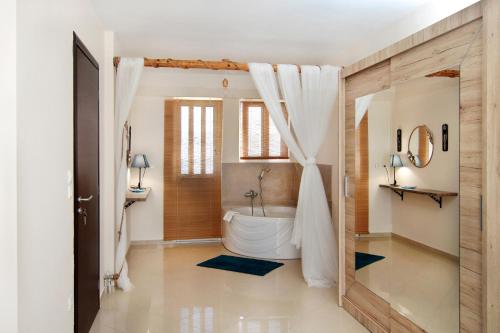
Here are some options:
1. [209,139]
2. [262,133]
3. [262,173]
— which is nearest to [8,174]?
[209,139]

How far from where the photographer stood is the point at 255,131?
658 centimetres

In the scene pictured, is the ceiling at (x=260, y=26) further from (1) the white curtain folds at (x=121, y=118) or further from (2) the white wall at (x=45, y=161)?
(2) the white wall at (x=45, y=161)

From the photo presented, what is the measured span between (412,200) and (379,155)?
0.47m

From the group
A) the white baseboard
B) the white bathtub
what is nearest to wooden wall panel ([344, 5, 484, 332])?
the white bathtub

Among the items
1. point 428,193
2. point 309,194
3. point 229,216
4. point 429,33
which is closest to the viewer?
point 429,33

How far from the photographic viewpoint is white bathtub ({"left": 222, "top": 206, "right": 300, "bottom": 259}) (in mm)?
5219

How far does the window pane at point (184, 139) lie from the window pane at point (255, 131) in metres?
1.09

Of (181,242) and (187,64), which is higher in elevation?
(187,64)

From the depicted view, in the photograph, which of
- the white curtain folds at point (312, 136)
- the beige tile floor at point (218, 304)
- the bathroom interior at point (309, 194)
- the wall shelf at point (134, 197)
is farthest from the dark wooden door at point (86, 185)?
the white curtain folds at point (312, 136)

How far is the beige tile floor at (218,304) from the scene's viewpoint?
3.11 meters

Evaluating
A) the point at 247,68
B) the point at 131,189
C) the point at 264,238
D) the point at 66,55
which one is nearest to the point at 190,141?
the point at 131,189

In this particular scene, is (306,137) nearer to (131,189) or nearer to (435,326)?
(435,326)

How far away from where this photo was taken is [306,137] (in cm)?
412

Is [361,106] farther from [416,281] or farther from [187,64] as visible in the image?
[187,64]
